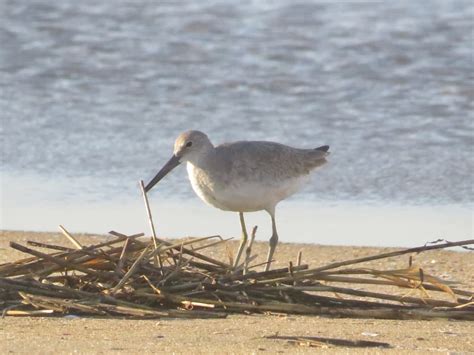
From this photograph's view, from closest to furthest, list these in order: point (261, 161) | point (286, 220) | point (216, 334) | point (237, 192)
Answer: point (216, 334), point (237, 192), point (261, 161), point (286, 220)

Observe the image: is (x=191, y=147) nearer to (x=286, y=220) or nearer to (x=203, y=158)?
(x=203, y=158)

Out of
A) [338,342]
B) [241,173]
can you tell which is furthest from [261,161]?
[338,342]

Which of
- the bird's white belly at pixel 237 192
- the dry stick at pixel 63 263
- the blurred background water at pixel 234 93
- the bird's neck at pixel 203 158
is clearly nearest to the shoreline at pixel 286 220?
the blurred background water at pixel 234 93

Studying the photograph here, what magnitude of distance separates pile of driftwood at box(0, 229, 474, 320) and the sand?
0.07 m

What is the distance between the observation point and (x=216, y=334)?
5281 millimetres

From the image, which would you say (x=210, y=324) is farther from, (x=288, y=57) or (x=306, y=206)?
(x=288, y=57)

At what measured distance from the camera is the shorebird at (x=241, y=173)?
22.6 feet

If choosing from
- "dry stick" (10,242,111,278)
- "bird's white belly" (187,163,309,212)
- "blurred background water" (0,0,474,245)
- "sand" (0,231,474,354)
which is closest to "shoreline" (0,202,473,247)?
"blurred background water" (0,0,474,245)

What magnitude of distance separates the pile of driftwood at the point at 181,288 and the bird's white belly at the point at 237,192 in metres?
0.84

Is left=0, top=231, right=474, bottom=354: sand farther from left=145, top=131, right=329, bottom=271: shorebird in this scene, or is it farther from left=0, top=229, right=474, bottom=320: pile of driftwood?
left=145, top=131, right=329, bottom=271: shorebird

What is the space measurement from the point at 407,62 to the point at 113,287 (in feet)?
24.0

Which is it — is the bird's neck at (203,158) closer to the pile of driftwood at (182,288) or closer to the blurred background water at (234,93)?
the pile of driftwood at (182,288)

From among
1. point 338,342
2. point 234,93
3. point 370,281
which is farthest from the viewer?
point 234,93

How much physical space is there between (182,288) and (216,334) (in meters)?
0.60
